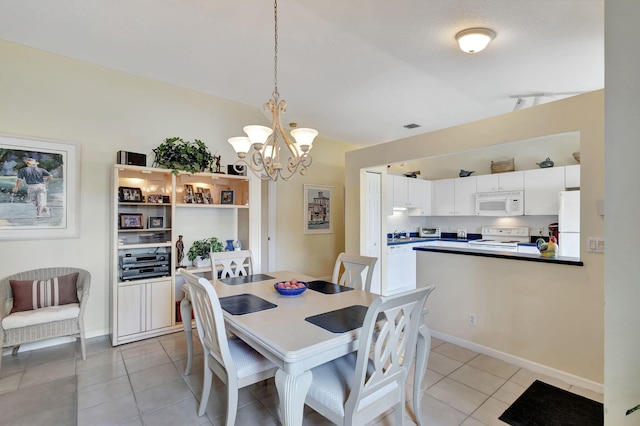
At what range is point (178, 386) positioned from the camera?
7.79 ft

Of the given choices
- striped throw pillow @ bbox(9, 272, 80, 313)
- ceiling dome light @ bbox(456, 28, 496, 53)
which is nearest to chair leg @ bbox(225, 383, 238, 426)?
striped throw pillow @ bbox(9, 272, 80, 313)

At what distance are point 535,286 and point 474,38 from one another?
2156mm

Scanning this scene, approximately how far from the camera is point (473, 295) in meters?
3.02

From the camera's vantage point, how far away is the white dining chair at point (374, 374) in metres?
1.37

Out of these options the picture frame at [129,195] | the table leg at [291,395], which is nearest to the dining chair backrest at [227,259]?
the picture frame at [129,195]

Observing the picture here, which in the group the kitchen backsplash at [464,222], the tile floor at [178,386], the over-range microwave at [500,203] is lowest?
A: the tile floor at [178,386]

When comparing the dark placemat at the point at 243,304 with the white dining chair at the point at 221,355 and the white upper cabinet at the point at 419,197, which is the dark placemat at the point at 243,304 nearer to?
the white dining chair at the point at 221,355

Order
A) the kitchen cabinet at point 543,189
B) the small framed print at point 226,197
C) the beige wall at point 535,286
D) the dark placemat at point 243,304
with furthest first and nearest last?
the kitchen cabinet at point 543,189, the small framed print at point 226,197, the beige wall at point 535,286, the dark placemat at point 243,304

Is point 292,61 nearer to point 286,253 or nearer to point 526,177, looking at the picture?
point 286,253

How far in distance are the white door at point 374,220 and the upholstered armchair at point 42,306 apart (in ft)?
11.7

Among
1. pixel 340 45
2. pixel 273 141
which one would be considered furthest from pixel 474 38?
pixel 273 141

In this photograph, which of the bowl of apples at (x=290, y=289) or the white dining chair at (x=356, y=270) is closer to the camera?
the bowl of apples at (x=290, y=289)

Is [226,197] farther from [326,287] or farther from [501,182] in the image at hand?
[501,182]

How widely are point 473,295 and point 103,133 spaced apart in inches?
172
